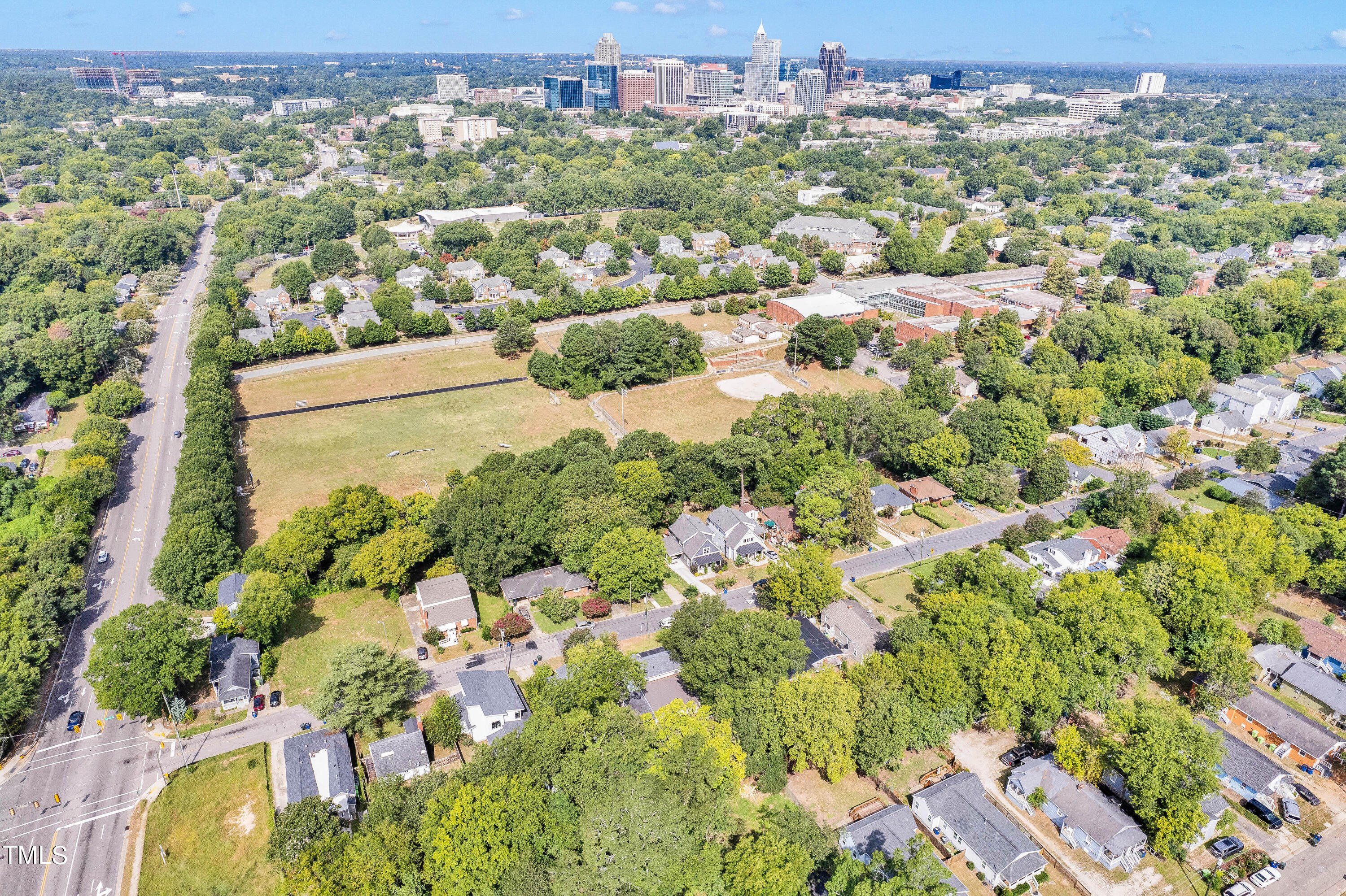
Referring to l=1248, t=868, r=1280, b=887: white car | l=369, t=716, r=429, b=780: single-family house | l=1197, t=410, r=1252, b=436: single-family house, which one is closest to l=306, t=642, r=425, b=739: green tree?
l=369, t=716, r=429, b=780: single-family house

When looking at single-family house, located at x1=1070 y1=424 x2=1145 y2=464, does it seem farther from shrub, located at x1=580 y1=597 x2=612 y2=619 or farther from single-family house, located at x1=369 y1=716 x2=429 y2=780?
single-family house, located at x1=369 y1=716 x2=429 y2=780

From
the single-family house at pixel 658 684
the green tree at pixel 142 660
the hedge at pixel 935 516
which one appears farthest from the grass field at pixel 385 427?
the single-family house at pixel 658 684

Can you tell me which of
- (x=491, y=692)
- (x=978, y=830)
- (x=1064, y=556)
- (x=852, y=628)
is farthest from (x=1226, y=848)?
(x=491, y=692)

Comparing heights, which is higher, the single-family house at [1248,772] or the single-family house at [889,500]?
the single-family house at [889,500]

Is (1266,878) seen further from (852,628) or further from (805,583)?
(805,583)

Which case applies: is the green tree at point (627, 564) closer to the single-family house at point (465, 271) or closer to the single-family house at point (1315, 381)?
the single-family house at point (1315, 381)

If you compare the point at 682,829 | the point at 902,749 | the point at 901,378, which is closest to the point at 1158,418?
the point at 901,378
